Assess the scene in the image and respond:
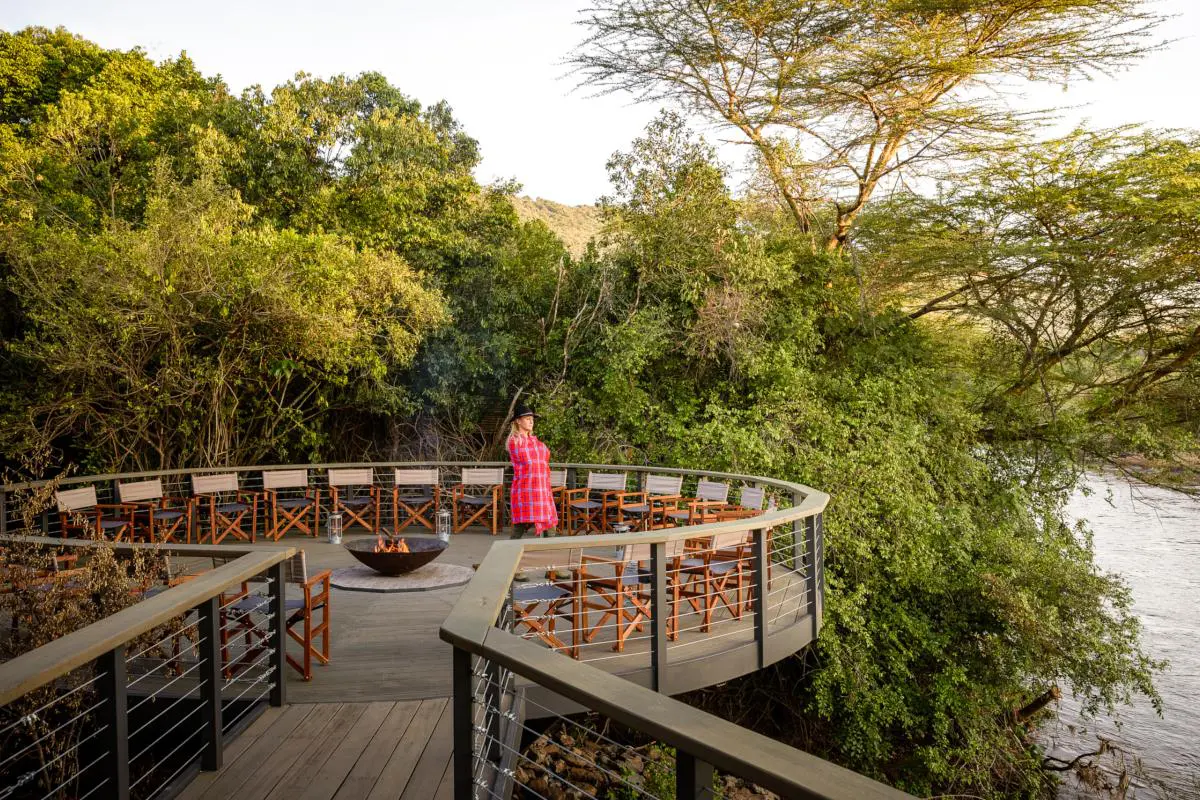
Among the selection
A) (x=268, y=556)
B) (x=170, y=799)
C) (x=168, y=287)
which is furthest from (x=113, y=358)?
(x=170, y=799)

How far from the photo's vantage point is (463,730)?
7.10 ft

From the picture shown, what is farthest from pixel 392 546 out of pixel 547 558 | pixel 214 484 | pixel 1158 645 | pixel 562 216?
pixel 562 216

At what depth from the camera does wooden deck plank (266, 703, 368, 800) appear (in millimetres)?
3004

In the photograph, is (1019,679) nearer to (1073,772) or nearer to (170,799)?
(1073,772)

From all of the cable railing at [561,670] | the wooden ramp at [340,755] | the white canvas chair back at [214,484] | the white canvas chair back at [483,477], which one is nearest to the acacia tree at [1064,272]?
the cable railing at [561,670]

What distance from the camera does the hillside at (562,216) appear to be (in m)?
19.7

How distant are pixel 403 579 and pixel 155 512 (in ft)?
11.6

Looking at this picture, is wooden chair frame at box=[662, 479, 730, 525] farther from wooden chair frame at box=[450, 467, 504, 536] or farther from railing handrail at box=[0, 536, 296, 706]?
railing handrail at box=[0, 536, 296, 706]

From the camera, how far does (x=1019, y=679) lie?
865 centimetres

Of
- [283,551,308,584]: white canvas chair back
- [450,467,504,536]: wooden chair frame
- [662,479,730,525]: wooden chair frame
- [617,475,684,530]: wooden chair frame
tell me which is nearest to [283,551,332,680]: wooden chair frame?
[283,551,308,584]: white canvas chair back

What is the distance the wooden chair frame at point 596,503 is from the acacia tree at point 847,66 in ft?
23.3

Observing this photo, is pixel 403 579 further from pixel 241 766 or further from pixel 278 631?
pixel 241 766

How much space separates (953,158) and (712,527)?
465 inches

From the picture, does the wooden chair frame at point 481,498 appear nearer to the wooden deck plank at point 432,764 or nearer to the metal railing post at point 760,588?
the metal railing post at point 760,588
